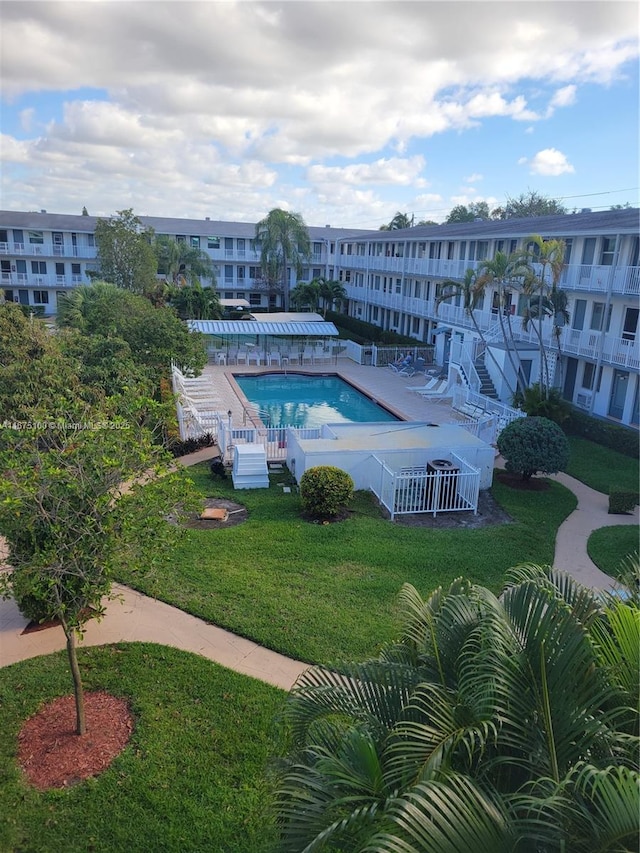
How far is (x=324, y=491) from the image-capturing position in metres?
13.0

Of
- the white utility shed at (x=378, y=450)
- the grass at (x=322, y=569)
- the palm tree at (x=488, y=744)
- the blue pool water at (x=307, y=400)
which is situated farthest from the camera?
the blue pool water at (x=307, y=400)

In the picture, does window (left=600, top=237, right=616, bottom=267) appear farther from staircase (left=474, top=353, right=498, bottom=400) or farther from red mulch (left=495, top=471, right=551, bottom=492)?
red mulch (left=495, top=471, right=551, bottom=492)

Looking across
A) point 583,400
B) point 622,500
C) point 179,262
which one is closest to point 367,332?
point 179,262

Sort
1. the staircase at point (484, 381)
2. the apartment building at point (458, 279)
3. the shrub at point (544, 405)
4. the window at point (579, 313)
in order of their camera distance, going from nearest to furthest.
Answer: the shrub at point (544, 405), the apartment building at point (458, 279), the window at point (579, 313), the staircase at point (484, 381)

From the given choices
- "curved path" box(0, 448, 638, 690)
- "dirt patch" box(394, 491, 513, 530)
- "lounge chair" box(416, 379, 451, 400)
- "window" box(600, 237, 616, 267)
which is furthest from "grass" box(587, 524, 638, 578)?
"lounge chair" box(416, 379, 451, 400)

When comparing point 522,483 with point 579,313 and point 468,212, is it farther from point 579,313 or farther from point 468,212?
point 468,212

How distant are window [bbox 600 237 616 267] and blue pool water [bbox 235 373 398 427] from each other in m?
9.49

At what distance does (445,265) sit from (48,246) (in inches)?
1160

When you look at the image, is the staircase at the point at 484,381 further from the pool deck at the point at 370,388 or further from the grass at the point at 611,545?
the grass at the point at 611,545

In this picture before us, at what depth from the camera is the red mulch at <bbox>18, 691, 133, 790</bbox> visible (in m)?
6.24

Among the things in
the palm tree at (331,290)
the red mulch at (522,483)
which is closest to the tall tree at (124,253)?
the palm tree at (331,290)

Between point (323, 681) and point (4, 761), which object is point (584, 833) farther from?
point (4, 761)

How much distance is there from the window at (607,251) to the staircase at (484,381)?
20.2ft

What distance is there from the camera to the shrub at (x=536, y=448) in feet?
49.4
